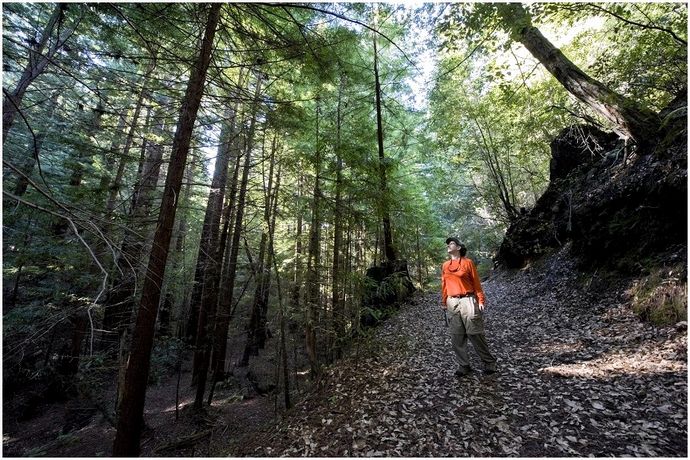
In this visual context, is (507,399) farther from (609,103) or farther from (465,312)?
(609,103)

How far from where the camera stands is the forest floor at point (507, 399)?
11.4 ft

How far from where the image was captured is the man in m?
5.06

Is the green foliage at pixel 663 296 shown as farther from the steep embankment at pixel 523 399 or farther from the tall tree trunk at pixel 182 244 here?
the tall tree trunk at pixel 182 244

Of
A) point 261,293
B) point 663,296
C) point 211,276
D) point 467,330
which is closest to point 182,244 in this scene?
point 211,276

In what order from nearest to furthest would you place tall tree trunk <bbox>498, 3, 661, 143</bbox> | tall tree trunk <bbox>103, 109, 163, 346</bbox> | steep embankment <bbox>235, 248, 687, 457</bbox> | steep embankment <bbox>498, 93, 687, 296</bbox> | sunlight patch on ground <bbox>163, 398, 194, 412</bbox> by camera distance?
tall tree trunk <bbox>103, 109, 163, 346</bbox> < steep embankment <bbox>235, 248, 687, 457</bbox> < steep embankment <bbox>498, 93, 687, 296</bbox> < tall tree trunk <bbox>498, 3, 661, 143</bbox> < sunlight patch on ground <bbox>163, 398, 194, 412</bbox>

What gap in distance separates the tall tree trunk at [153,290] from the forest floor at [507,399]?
1.57 meters

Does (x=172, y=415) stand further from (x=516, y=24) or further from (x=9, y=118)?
(x=516, y=24)

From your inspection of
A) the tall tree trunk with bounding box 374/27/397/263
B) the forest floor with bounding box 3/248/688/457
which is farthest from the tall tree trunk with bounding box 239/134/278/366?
the forest floor with bounding box 3/248/688/457

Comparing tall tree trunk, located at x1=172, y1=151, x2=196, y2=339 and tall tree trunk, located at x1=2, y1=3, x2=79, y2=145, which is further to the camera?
tall tree trunk, located at x1=172, y1=151, x2=196, y2=339

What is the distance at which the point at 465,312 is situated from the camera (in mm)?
5102

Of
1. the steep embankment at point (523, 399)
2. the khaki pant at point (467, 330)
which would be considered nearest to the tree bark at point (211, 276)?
the steep embankment at point (523, 399)

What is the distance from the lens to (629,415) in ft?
11.7

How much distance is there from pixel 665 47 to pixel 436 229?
12.5 meters

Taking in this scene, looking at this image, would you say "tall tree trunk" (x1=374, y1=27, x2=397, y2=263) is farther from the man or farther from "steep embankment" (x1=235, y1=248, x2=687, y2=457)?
"steep embankment" (x1=235, y1=248, x2=687, y2=457)
